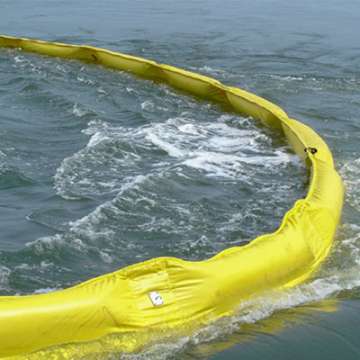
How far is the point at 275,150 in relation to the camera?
11.1 meters

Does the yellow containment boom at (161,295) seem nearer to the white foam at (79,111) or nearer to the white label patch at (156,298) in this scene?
the white label patch at (156,298)

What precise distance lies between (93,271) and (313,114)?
7.26m

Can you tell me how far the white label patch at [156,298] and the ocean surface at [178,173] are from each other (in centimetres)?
35

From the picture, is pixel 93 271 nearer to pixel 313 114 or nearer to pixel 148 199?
pixel 148 199

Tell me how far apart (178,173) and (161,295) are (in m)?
4.07

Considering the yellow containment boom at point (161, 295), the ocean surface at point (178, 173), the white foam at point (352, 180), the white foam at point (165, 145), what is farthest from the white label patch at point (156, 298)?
the white foam at point (165, 145)

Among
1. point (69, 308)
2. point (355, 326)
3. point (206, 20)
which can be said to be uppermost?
point (206, 20)

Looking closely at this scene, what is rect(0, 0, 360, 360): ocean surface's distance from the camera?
20.4 ft

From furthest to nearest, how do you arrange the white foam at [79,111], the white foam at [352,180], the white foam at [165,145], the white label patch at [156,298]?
the white foam at [79,111] < the white foam at [165,145] < the white foam at [352,180] < the white label patch at [156,298]

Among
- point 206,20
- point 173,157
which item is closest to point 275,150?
point 173,157

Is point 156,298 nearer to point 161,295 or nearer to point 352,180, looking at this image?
point 161,295

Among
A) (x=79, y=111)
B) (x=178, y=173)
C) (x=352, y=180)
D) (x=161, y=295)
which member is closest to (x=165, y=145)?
(x=178, y=173)

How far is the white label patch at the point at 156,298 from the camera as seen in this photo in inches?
225

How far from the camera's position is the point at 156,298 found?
5.72 m
